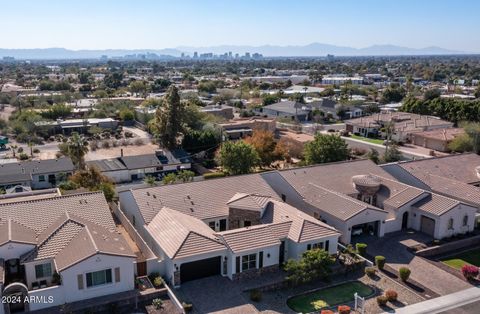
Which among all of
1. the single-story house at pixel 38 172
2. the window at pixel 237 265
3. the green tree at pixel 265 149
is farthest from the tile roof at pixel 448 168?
the single-story house at pixel 38 172

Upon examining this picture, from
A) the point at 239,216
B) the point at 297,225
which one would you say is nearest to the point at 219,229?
the point at 239,216

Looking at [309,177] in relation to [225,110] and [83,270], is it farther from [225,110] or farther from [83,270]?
[225,110]

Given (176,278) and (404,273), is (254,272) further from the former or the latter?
(404,273)

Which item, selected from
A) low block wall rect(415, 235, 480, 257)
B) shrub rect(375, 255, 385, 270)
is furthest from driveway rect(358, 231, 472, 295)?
shrub rect(375, 255, 385, 270)

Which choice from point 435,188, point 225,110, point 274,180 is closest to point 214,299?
point 274,180

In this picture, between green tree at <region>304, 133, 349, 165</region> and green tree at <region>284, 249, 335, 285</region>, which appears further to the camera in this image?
green tree at <region>304, 133, 349, 165</region>

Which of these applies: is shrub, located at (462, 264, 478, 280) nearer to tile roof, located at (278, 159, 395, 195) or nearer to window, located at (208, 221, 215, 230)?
tile roof, located at (278, 159, 395, 195)
